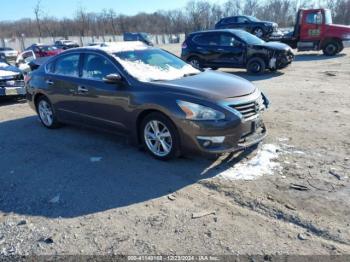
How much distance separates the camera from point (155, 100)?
4.66m

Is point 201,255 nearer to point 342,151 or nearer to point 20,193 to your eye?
point 20,193

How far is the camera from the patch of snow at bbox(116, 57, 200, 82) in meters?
5.11

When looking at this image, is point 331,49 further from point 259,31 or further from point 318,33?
point 259,31

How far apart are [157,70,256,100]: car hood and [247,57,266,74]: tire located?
8.10 meters

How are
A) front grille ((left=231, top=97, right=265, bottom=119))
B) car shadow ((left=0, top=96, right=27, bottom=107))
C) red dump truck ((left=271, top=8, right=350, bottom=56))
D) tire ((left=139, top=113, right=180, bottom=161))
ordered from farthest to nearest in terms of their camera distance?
red dump truck ((left=271, top=8, right=350, bottom=56)), car shadow ((left=0, top=96, right=27, bottom=107)), tire ((left=139, top=113, right=180, bottom=161)), front grille ((left=231, top=97, right=265, bottom=119))

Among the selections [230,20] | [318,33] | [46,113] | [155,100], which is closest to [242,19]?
[230,20]

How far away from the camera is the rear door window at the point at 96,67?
538 centimetres

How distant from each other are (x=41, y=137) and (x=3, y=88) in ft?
13.4

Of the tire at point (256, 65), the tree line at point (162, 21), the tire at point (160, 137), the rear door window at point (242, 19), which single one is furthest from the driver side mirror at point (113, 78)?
the tree line at point (162, 21)

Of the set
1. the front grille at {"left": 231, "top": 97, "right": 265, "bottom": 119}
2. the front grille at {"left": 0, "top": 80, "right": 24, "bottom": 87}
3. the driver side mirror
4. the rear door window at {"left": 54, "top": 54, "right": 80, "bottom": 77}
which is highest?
the rear door window at {"left": 54, "top": 54, "right": 80, "bottom": 77}

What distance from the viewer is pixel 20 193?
4203 mm

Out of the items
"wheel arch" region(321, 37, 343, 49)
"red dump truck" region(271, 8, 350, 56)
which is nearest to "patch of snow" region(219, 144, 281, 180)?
"red dump truck" region(271, 8, 350, 56)

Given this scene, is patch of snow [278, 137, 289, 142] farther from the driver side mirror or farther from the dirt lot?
the driver side mirror

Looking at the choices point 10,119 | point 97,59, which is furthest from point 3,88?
point 97,59
